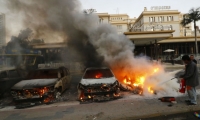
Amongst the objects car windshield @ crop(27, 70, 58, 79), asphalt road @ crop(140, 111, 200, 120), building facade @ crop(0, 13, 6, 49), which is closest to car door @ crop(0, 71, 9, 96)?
car windshield @ crop(27, 70, 58, 79)

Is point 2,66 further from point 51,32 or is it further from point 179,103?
point 179,103

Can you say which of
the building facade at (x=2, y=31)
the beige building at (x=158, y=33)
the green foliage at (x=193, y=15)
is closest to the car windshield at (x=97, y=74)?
the building facade at (x=2, y=31)

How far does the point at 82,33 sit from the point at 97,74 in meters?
5.20

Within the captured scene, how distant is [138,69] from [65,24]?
6.40 m

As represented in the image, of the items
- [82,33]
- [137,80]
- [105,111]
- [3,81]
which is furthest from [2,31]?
[137,80]

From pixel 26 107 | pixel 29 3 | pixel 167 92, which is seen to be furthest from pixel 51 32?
pixel 167 92

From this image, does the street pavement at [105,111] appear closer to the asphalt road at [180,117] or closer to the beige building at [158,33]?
the asphalt road at [180,117]

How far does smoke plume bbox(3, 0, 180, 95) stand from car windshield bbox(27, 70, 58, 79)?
3701mm

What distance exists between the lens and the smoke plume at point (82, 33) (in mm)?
9430

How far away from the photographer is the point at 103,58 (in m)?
10.8

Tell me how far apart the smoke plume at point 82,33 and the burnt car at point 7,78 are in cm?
389

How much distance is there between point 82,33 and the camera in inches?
460

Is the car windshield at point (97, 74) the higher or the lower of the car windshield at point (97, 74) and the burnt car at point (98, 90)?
the higher

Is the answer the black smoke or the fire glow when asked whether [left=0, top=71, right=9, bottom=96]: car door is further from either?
the fire glow
